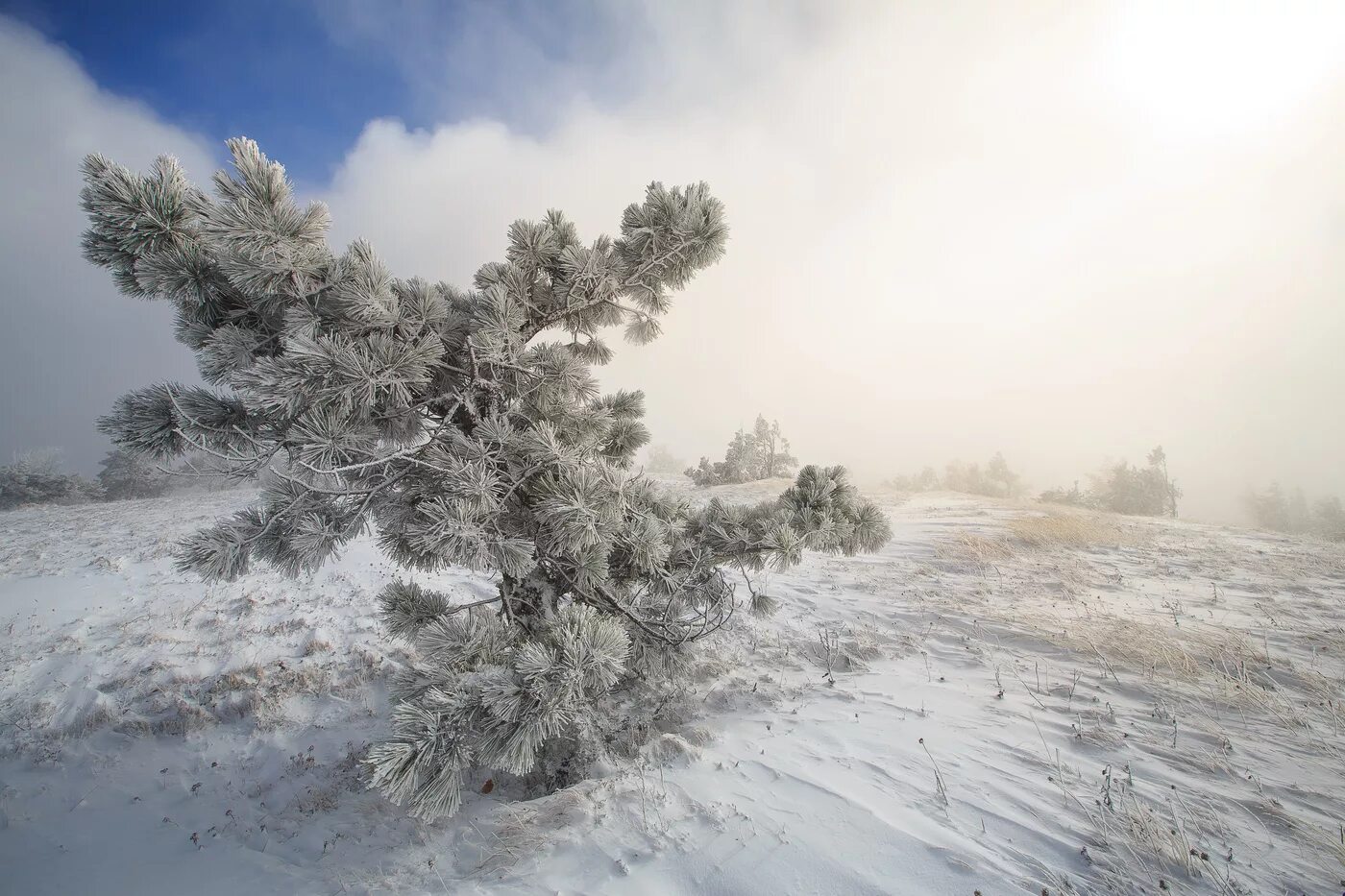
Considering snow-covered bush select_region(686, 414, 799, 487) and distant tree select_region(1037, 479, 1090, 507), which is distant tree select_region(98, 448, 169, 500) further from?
distant tree select_region(1037, 479, 1090, 507)

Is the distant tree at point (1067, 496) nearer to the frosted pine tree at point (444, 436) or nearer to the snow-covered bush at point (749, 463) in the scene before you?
the snow-covered bush at point (749, 463)

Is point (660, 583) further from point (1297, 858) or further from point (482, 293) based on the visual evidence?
point (1297, 858)

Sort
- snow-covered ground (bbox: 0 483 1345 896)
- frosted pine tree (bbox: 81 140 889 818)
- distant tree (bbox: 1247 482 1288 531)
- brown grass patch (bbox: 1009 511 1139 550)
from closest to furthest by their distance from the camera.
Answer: snow-covered ground (bbox: 0 483 1345 896)
frosted pine tree (bbox: 81 140 889 818)
brown grass patch (bbox: 1009 511 1139 550)
distant tree (bbox: 1247 482 1288 531)

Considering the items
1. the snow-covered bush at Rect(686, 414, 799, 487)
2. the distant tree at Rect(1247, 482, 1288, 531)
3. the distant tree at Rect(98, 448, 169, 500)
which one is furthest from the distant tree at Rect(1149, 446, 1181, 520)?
A: the distant tree at Rect(98, 448, 169, 500)

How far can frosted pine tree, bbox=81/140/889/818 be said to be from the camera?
2.31 meters

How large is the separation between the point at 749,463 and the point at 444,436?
2890 cm

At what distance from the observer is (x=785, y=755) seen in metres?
3.08

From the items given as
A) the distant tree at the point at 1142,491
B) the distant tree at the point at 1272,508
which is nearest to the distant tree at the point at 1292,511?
the distant tree at the point at 1272,508

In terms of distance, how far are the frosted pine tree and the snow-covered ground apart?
83cm

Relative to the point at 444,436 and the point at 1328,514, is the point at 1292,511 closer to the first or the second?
the point at 1328,514

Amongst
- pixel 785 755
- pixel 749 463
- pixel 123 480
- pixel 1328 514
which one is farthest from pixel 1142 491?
pixel 123 480

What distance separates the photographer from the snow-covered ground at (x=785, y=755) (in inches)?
85.6

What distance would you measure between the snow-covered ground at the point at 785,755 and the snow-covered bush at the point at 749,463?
70.5ft

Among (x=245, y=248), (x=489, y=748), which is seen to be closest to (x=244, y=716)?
(x=489, y=748)
